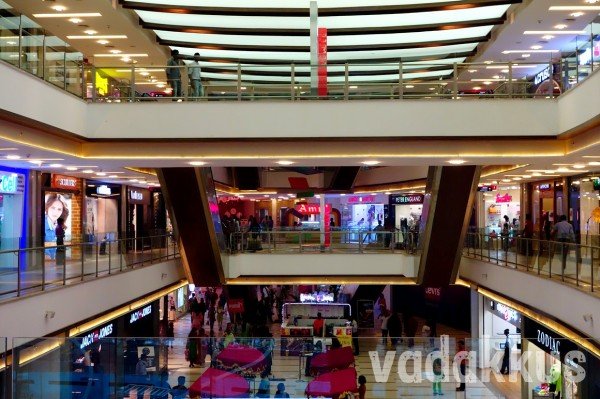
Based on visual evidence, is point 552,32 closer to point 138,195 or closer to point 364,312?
point 364,312

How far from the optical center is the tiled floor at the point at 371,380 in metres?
8.44

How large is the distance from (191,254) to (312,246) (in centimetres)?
353

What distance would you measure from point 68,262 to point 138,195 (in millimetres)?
15447

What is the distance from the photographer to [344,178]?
98.2 ft

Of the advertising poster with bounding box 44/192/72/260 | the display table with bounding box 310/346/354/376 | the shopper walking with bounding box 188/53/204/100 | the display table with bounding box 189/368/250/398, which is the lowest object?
the display table with bounding box 189/368/250/398

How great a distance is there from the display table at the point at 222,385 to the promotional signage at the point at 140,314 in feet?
30.9

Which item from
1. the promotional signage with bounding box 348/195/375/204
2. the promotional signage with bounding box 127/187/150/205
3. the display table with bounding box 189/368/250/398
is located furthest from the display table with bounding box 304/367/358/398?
the promotional signage with bounding box 348/195/375/204

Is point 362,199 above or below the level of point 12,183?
above

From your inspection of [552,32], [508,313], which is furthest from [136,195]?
[552,32]

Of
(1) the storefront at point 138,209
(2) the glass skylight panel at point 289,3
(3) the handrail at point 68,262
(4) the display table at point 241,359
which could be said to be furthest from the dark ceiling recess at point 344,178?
(4) the display table at point 241,359

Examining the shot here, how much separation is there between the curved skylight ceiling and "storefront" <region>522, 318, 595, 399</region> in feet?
17.7

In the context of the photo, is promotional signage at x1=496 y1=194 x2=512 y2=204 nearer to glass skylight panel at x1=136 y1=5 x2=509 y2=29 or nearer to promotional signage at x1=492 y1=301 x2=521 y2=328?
promotional signage at x1=492 y1=301 x2=521 y2=328

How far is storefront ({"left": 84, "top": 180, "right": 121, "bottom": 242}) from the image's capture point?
21.4 m

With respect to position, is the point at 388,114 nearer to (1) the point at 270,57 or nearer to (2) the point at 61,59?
A: (2) the point at 61,59
